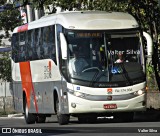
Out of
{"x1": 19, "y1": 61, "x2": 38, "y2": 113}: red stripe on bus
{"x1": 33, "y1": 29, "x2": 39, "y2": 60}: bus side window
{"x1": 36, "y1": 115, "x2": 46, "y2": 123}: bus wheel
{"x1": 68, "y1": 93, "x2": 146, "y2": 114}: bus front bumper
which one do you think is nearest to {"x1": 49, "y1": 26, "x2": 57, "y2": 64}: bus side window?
{"x1": 33, "y1": 29, "x2": 39, "y2": 60}: bus side window

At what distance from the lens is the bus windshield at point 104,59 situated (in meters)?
21.6

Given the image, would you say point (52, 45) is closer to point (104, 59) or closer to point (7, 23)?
point (104, 59)

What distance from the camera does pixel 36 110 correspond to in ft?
83.4

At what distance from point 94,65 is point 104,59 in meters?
0.42

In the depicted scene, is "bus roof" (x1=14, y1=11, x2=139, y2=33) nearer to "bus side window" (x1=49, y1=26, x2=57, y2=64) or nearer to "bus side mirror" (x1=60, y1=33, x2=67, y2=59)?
"bus side window" (x1=49, y1=26, x2=57, y2=64)

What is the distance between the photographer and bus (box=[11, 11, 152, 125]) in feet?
70.7

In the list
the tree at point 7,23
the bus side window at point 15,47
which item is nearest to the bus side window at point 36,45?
the bus side window at point 15,47

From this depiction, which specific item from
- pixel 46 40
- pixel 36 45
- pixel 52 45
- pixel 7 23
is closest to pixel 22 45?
pixel 36 45

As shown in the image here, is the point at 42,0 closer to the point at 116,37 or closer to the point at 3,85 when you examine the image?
the point at 116,37

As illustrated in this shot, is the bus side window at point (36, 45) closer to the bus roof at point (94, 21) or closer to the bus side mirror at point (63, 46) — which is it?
the bus roof at point (94, 21)

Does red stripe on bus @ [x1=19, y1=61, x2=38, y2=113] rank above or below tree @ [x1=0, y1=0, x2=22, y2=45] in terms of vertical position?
above

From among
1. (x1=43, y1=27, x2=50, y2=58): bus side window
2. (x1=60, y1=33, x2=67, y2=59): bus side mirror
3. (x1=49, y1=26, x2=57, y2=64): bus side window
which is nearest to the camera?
(x1=60, y1=33, x2=67, y2=59): bus side mirror

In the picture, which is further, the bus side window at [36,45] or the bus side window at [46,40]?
the bus side window at [36,45]

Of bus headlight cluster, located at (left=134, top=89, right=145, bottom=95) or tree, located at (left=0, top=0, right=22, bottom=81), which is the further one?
tree, located at (left=0, top=0, right=22, bottom=81)
